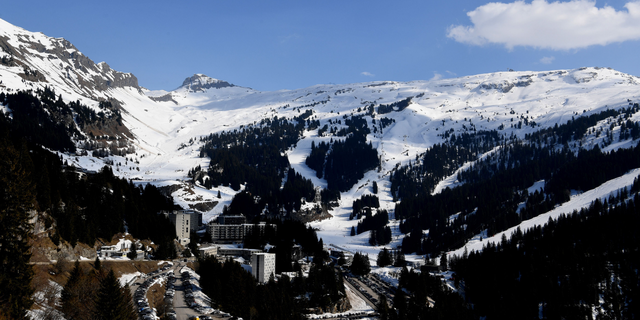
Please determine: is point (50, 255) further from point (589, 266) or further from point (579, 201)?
point (579, 201)

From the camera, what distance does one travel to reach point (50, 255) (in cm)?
7475

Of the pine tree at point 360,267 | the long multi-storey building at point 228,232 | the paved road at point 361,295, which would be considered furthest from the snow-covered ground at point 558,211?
the long multi-storey building at point 228,232

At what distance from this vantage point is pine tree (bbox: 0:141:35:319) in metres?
47.2

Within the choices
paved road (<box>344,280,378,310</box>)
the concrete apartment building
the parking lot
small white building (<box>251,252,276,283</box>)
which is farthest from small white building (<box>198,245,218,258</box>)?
paved road (<box>344,280,378,310</box>)

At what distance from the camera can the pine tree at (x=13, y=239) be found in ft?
155

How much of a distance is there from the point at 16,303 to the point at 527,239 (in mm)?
135285

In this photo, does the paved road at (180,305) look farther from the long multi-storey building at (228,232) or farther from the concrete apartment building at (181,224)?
the long multi-storey building at (228,232)

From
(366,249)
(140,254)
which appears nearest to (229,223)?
(366,249)

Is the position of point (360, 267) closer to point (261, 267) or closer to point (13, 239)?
point (261, 267)

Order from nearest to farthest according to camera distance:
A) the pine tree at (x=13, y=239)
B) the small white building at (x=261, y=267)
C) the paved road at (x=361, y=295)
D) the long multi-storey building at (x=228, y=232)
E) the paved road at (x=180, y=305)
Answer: the pine tree at (x=13, y=239) < the paved road at (x=180, y=305) < the paved road at (x=361, y=295) < the small white building at (x=261, y=267) < the long multi-storey building at (x=228, y=232)

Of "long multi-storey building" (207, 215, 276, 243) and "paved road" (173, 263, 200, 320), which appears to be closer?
"paved road" (173, 263, 200, 320)

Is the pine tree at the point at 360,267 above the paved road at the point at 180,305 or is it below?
below

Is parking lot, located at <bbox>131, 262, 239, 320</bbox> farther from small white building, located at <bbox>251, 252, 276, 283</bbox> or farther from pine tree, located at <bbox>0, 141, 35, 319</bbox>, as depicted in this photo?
pine tree, located at <bbox>0, 141, 35, 319</bbox>

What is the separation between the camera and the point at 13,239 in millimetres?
50625
